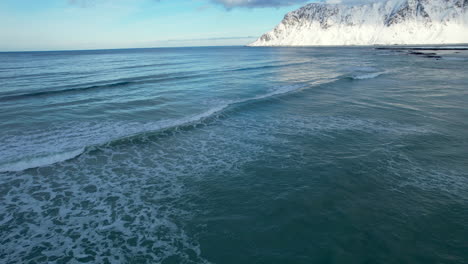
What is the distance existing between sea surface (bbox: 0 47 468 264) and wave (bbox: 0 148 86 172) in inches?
2.8

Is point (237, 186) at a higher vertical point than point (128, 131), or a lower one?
lower

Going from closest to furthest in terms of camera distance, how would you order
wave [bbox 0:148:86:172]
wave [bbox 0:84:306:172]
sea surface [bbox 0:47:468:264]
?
sea surface [bbox 0:47:468:264], wave [bbox 0:148:86:172], wave [bbox 0:84:306:172]

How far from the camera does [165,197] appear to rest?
27.8 ft

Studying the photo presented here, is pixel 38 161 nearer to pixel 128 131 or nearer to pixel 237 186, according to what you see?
pixel 128 131

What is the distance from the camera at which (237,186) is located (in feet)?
29.6

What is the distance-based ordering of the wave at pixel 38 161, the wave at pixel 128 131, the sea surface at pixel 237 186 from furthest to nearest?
the wave at pixel 128 131, the wave at pixel 38 161, the sea surface at pixel 237 186

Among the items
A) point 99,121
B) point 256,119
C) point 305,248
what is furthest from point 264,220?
point 99,121

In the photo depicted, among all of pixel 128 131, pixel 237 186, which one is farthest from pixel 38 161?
pixel 237 186

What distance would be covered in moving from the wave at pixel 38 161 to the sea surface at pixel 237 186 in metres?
0.07

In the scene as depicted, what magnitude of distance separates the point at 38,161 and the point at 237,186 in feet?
29.5

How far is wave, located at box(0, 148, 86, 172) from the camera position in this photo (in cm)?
1040

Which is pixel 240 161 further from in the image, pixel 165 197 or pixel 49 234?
pixel 49 234

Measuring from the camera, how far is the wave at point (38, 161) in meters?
10.4

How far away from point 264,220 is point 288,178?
256 cm
